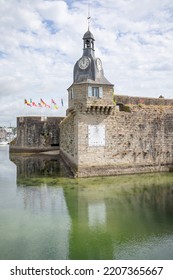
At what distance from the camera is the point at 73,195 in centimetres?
1190

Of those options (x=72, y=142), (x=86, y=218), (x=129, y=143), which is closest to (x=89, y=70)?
(x=72, y=142)

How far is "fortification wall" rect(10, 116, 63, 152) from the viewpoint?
32.2 metres

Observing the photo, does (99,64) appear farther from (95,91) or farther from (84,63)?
(95,91)

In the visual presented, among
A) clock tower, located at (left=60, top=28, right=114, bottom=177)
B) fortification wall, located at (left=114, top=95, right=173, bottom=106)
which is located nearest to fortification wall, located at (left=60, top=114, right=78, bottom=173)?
clock tower, located at (left=60, top=28, right=114, bottom=177)

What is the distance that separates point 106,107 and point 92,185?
15.8 ft

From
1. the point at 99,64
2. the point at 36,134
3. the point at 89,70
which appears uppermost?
the point at 99,64

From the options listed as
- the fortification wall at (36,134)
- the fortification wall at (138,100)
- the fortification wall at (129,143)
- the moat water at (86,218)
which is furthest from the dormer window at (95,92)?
the fortification wall at (36,134)

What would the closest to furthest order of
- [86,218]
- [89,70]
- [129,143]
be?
1. [86,218]
2. [129,143]
3. [89,70]

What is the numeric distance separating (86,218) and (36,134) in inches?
949

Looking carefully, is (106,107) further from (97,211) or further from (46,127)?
(46,127)

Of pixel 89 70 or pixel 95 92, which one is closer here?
pixel 95 92

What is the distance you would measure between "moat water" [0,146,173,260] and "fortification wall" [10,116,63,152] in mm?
17034

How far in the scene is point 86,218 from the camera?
9.28m

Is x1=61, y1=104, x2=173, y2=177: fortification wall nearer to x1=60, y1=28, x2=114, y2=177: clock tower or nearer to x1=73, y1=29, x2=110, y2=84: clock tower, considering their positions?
x1=60, y1=28, x2=114, y2=177: clock tower
